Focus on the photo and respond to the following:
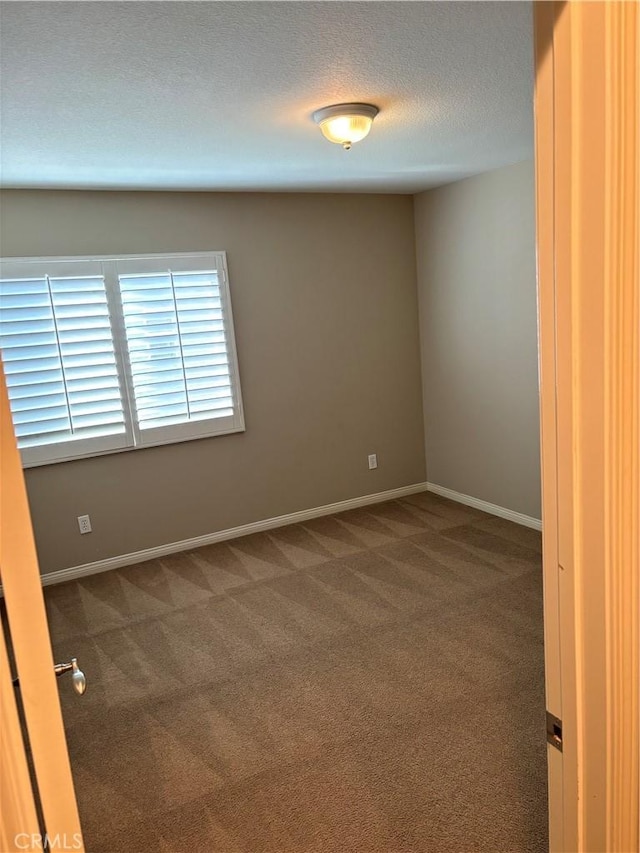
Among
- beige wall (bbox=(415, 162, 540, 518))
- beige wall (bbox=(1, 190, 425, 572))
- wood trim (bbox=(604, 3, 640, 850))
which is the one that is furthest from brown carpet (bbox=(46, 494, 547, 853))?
wood trim (bbox=(604, 3, 640, 850))

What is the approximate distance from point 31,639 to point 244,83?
200 centimetres

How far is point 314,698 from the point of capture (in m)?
2.65

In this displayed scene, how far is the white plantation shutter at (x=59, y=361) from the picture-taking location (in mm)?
3650

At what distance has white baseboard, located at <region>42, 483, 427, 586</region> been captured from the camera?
4.06 meters

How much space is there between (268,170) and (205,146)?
0.71 meters

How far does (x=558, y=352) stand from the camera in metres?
0.92

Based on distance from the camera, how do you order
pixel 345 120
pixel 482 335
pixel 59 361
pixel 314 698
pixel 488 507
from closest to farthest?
pixel 345 120
pixel 314 698
pixel 59 361
pixel 482 335
pixel 488 507

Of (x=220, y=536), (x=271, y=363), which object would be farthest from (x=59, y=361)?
(x=220, y=536)

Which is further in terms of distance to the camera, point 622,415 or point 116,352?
point 116,352

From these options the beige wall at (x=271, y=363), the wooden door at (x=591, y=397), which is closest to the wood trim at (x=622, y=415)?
the wooden door at (x=591, y=397)

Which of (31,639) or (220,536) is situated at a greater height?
(31,639)

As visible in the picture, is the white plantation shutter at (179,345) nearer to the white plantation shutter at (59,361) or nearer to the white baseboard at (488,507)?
the white plantation shutter at (59,361)

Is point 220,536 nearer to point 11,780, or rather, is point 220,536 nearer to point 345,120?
point 345,120

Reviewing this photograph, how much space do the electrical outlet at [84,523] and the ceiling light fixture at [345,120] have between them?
2849 millimetres
